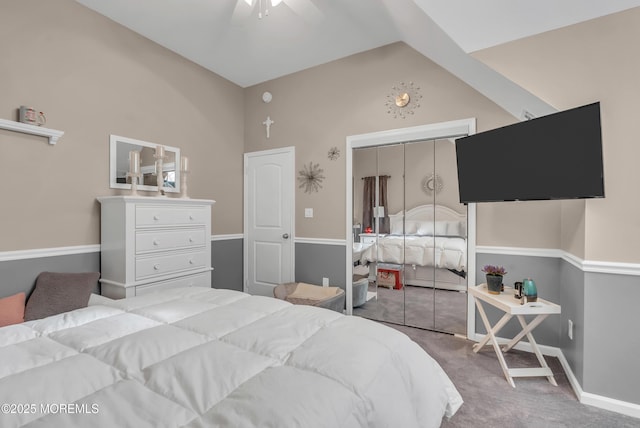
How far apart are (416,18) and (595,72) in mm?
1202

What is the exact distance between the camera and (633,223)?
185 cm

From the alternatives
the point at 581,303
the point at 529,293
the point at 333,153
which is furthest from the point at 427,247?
the point at 333,153

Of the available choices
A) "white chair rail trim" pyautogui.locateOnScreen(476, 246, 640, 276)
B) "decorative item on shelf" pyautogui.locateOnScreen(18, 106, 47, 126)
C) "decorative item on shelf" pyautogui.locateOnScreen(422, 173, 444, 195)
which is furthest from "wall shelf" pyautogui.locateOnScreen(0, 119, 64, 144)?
"white chair rail trim" pyautogui.locateOnScreen(476, 246, 640, 276)

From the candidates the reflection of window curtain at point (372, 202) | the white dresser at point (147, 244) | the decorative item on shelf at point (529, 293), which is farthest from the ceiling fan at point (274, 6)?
the decorative item on shelf at point (529, 293)

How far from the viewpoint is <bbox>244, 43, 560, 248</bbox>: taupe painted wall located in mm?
2822

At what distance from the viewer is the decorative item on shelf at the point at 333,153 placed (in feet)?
12.2

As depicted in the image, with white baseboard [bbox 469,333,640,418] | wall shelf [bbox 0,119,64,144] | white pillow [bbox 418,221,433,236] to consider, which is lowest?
white baseboard [bbox 469,333,640,418]

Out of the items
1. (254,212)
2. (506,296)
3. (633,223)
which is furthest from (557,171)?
(254,212)

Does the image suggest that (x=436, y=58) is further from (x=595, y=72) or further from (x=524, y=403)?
(x=524, y=403)

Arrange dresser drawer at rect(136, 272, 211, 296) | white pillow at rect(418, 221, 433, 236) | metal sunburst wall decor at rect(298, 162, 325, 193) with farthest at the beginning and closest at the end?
metal sunburst wall decor at rect(298, 162, 325, 193) < white pillow at rect(418, 221, 433, 236) < dresser drawer at rect(136, 272, 211, 296)

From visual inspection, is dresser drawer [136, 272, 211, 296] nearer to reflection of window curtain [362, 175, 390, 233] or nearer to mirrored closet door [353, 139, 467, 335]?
mirrored closet door [353, 139, 467, 335]

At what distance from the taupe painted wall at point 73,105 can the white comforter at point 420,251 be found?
7.38ft

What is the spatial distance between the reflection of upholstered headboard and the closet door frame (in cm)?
11

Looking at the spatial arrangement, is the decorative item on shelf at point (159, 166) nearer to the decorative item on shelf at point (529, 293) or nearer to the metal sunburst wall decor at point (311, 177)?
the metal sunburst wall decor at point (311, 177)
